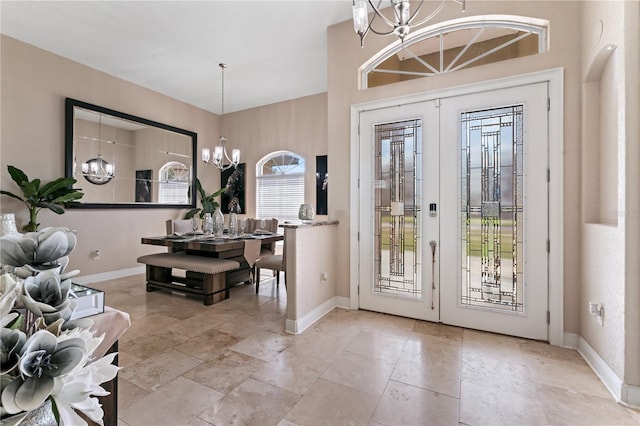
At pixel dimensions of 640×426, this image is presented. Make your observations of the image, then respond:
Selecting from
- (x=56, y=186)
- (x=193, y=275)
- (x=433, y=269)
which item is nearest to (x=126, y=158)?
(x=56, y=186)

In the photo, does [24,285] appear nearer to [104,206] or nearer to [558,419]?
[558,419]

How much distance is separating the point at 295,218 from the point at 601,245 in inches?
175

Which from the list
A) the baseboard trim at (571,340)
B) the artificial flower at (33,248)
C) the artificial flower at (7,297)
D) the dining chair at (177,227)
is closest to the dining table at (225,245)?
the dining chair at (177,227)

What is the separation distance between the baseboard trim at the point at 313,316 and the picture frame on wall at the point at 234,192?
3.61 metres

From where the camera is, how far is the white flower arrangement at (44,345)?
40 centimetres

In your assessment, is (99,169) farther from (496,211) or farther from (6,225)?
(496,211)

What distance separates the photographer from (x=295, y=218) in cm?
571

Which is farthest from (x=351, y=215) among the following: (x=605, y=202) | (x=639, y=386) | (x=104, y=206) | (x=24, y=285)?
(x=104, y=206)

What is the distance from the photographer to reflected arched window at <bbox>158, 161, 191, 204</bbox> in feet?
17.6

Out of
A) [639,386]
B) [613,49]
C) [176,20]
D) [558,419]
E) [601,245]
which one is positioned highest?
[176,20]

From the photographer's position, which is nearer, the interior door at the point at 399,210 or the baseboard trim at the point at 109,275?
the interior door at the point at 399,210

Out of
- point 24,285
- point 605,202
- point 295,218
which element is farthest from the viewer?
point 295,218

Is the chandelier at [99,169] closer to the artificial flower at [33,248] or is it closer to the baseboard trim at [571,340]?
the artificial flower at [33,248]

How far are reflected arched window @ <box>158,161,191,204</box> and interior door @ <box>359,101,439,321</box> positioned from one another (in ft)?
13.3
